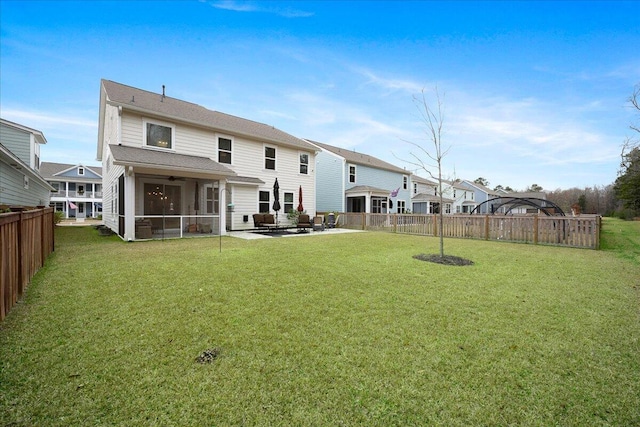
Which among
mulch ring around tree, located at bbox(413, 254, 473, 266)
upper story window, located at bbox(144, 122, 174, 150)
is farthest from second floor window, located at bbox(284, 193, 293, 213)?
mulch ring around tree, located at bbox(413, 254, 473, 266)

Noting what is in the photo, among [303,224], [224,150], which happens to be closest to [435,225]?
[303,224]

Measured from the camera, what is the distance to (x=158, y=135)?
1265 cm

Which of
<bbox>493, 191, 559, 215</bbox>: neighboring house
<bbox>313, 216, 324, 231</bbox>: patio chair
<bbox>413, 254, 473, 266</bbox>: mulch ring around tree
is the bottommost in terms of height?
<bbox>413, 254, 473, 266</bbox>: mulch ring around tree

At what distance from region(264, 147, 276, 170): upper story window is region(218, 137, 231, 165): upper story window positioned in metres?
2.38

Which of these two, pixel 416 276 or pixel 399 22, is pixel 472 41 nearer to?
pixel 399 22

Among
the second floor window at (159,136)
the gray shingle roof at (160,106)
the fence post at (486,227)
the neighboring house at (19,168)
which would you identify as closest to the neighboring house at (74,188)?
the neighboring house at (19,168)

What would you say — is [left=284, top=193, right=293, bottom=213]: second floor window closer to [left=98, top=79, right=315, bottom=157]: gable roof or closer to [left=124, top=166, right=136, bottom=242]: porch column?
[left=98, top=79, right=315, bottom=157]: gable roof

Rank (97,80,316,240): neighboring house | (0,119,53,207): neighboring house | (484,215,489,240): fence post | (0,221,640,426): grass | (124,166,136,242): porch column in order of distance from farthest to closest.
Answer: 1. (484,215,489,240): fence post
2. (97,80,316,240): neighboring house
3. (124,166,136,242): porch column
4. (0,119,53,207): neighboring house
5. (0,221,640,426): grass

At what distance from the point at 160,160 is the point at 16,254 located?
8114mm

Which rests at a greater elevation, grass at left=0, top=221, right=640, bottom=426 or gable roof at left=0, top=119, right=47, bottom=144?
gable roof at left=0, top=119, right=47, bottom=144

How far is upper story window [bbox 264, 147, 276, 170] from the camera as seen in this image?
16.8 m

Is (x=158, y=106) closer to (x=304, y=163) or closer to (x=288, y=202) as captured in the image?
(x=288, y=202)

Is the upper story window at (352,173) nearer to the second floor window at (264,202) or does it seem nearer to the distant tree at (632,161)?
the second floor window at (264,202)

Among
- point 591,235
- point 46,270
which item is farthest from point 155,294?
point 591,235
